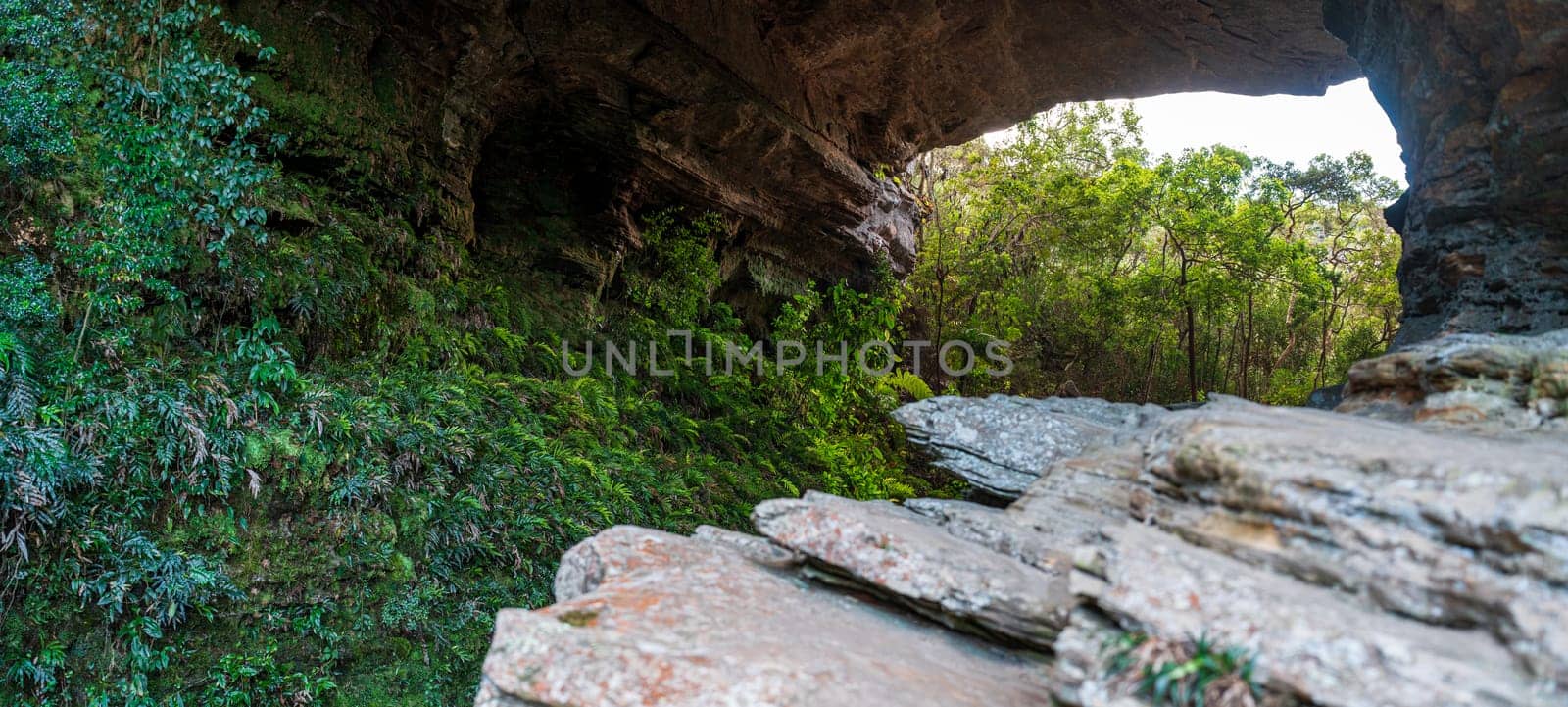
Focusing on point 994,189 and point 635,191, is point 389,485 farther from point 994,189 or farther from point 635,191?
point 994,189

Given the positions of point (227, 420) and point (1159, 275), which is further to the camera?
point (1159, 275)

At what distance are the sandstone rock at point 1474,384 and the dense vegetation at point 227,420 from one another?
582 cm

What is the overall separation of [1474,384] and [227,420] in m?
7.30

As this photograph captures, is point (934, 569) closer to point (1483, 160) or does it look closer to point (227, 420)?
point (227, 420)

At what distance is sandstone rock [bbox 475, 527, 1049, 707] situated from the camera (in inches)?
106

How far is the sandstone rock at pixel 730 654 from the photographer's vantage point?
2705 mm

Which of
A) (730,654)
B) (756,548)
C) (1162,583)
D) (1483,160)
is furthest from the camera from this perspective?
(1483,160)

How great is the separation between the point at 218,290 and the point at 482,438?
89.8 inches

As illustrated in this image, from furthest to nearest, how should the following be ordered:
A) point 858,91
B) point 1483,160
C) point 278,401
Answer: point 858,91 < point 278,401 < point 1483,160

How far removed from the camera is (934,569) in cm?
335

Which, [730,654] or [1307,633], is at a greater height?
[1307,633]
